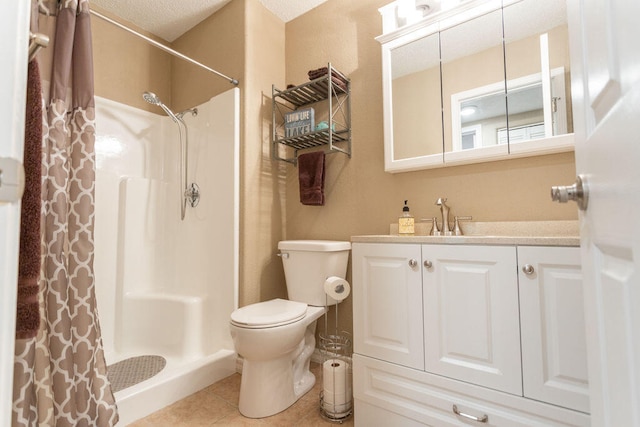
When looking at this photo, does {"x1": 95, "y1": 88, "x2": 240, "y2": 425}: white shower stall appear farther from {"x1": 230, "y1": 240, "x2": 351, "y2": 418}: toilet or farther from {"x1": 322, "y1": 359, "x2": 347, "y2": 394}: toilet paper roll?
{"x1": 322, "y1": 359, "x2": 347, "y2": 394}: toilet paper roll

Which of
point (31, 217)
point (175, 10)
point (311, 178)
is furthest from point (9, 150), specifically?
point (175, 10)

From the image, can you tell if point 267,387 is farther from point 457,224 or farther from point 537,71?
point 537,71

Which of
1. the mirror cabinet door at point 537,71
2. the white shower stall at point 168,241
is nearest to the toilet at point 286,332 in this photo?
the white shower stall at point 168,241

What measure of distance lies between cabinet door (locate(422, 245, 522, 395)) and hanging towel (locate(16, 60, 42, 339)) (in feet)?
3.72

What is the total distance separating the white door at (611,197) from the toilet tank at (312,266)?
123 centimetres

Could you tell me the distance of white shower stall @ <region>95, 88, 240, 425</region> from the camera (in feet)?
6.32

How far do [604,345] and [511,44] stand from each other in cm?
147

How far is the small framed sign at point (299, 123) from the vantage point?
1.96 meters

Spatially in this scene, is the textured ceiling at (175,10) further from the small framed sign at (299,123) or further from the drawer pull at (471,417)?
the drawer pull at (471,417)

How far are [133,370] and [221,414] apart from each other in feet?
2.19

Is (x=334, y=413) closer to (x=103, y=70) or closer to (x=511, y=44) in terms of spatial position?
(x=511, y=44)

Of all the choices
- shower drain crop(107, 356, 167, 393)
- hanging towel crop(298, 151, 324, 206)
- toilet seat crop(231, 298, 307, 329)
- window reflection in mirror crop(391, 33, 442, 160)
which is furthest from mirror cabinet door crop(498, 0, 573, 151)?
shower drain crop(107, 356, 167, 393)

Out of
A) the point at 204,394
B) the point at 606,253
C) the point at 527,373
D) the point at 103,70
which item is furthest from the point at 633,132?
the point at 103,70

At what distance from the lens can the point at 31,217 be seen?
59cm
